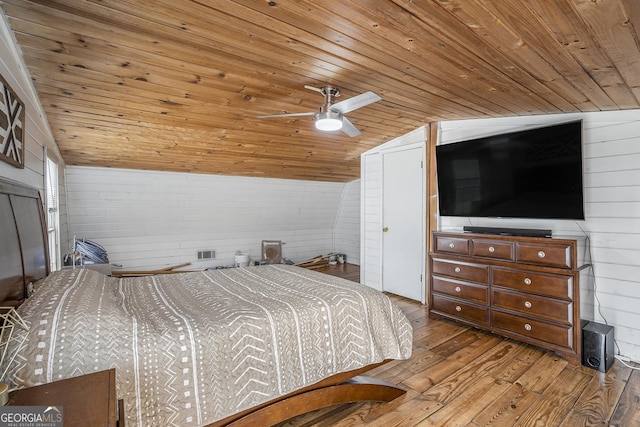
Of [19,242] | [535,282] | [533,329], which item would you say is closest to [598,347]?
[533,329]

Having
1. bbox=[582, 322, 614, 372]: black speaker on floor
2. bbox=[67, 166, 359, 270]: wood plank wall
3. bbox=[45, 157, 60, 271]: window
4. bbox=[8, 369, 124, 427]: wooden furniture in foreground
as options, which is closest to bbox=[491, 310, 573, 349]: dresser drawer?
bbox=[582, 322, 614, 372]: black speaker on floor

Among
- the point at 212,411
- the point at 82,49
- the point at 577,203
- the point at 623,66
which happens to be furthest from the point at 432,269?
the point at 82,49

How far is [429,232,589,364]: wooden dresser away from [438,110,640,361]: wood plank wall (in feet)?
0.62

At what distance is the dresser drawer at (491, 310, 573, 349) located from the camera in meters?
2.71

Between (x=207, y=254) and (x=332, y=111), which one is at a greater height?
(x=332, y=111)

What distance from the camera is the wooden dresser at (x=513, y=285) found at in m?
2.70

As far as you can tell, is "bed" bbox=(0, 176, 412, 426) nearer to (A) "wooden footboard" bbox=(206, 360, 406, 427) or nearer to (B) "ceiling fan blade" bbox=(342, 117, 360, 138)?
(A) "wooden footboard" bbox=(206, 360, 406, 427)

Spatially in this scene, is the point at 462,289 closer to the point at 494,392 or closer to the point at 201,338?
the point at 494,392

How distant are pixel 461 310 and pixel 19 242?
3689 mm

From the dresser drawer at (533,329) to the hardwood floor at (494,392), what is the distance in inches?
6.0

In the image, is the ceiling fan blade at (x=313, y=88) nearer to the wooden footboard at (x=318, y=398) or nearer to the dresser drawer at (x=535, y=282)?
the wooden footboard at (x=318, y=398)

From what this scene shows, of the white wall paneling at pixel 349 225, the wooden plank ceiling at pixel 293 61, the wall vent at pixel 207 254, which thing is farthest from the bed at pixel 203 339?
the white wall paneling at pixel 349 225

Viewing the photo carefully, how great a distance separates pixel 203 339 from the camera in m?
1.45

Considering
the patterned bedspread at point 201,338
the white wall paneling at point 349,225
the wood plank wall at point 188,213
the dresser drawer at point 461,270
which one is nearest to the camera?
the patterned bedspread at point 201,338
